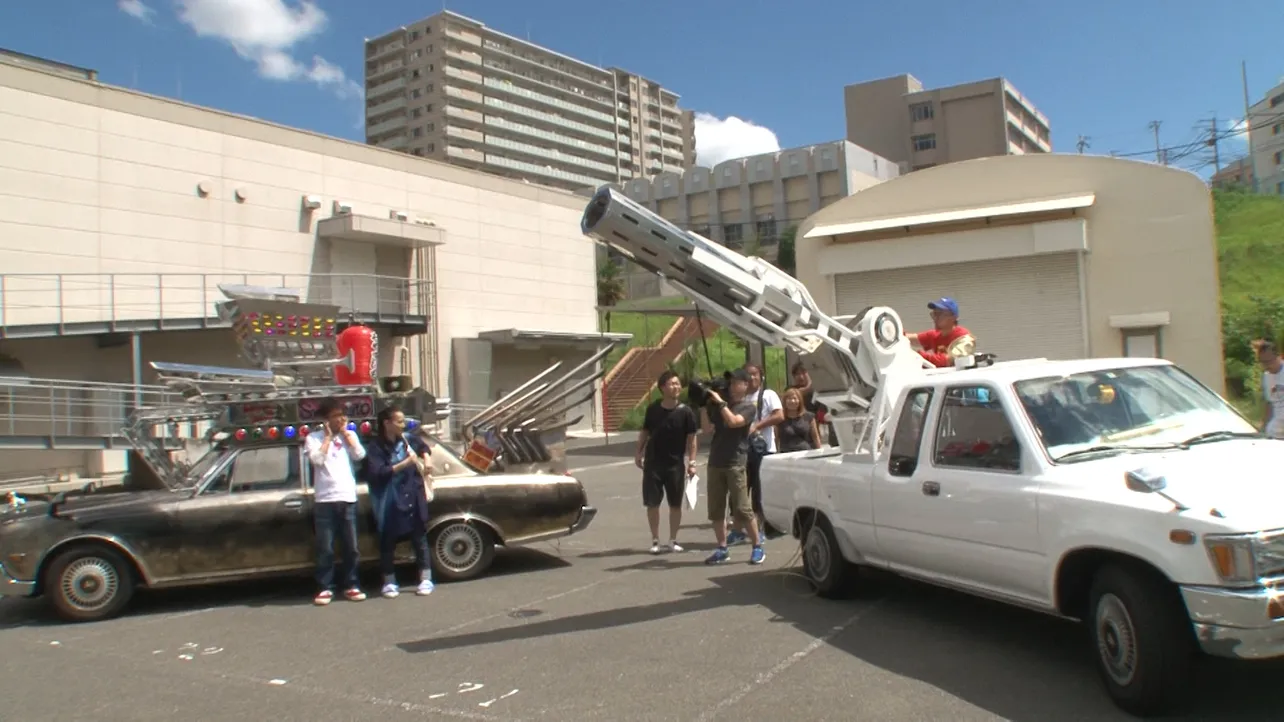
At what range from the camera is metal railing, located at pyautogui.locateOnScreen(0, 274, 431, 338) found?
1917 cm

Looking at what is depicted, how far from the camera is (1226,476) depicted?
4426mm

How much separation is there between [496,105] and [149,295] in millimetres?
82421

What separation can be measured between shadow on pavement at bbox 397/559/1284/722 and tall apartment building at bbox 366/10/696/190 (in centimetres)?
9201

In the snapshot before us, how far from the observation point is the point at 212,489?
7.77 meters

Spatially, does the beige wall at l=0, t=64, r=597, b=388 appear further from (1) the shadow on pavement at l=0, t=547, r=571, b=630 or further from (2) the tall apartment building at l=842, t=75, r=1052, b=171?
(2) the tall apartment building at l=842, t=75, r=1052, b=171

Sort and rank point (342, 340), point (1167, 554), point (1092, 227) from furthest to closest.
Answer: point (1092, 227) → point (342, 340) → point (1167, 554)

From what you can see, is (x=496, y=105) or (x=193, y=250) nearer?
(x=193, y=250)

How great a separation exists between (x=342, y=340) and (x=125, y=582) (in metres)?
2.92

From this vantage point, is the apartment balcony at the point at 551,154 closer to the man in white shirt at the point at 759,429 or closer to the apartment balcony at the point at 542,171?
the apartment balcony at the point at 542,171

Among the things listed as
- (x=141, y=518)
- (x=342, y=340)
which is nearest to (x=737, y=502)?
(x=342, y=340)

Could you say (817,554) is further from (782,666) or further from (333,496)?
(333,496)

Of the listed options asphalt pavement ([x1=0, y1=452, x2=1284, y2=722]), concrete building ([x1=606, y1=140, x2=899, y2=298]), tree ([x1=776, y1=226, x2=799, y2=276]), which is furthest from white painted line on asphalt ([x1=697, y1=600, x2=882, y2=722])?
concrete building ([x1=606, y1=140, x2=899, y2=298])

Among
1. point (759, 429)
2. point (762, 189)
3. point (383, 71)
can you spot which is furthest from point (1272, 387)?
point (383, 71)

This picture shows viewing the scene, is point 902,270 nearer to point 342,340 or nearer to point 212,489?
point 342,340
